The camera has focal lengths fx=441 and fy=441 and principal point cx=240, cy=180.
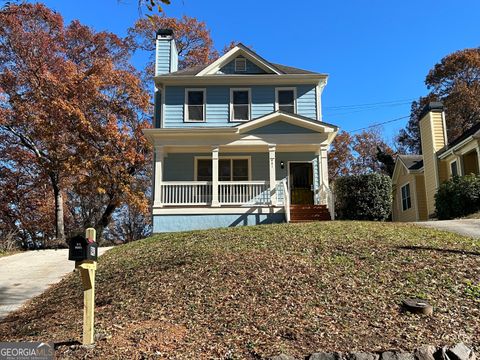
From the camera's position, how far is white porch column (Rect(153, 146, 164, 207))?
15266mm

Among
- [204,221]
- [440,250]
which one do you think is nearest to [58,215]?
[204,221]

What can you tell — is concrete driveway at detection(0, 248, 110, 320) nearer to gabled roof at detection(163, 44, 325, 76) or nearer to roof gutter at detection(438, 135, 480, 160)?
Answer: gabled roof at detection(163, 44, 325, 76)

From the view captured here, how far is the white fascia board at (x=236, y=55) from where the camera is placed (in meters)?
17.9

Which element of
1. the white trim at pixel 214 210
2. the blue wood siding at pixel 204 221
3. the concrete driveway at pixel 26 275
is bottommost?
the concrete driveway at pixel 26 275

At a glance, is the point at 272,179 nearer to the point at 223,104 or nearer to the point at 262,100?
the point at 262,100

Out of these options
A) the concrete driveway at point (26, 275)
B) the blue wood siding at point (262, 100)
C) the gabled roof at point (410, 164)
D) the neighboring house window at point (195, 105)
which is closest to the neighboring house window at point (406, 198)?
the gabled roof at point (410, 164)

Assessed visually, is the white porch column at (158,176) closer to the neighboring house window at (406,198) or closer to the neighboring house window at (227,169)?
the neighboring house window at (227,169)

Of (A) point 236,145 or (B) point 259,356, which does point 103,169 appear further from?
(B) point 259,356

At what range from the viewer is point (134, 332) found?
5.16 m

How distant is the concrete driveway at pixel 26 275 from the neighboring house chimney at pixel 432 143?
15.0m

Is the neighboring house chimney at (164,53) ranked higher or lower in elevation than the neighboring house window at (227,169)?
higher

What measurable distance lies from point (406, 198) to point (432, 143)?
4.36 m

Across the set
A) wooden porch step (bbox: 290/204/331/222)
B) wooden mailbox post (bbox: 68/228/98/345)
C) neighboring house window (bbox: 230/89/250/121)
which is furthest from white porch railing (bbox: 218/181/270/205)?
wooden mailbox post (bbox: 68/228/98/345)

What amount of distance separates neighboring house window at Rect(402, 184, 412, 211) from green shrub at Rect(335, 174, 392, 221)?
8.28 m
